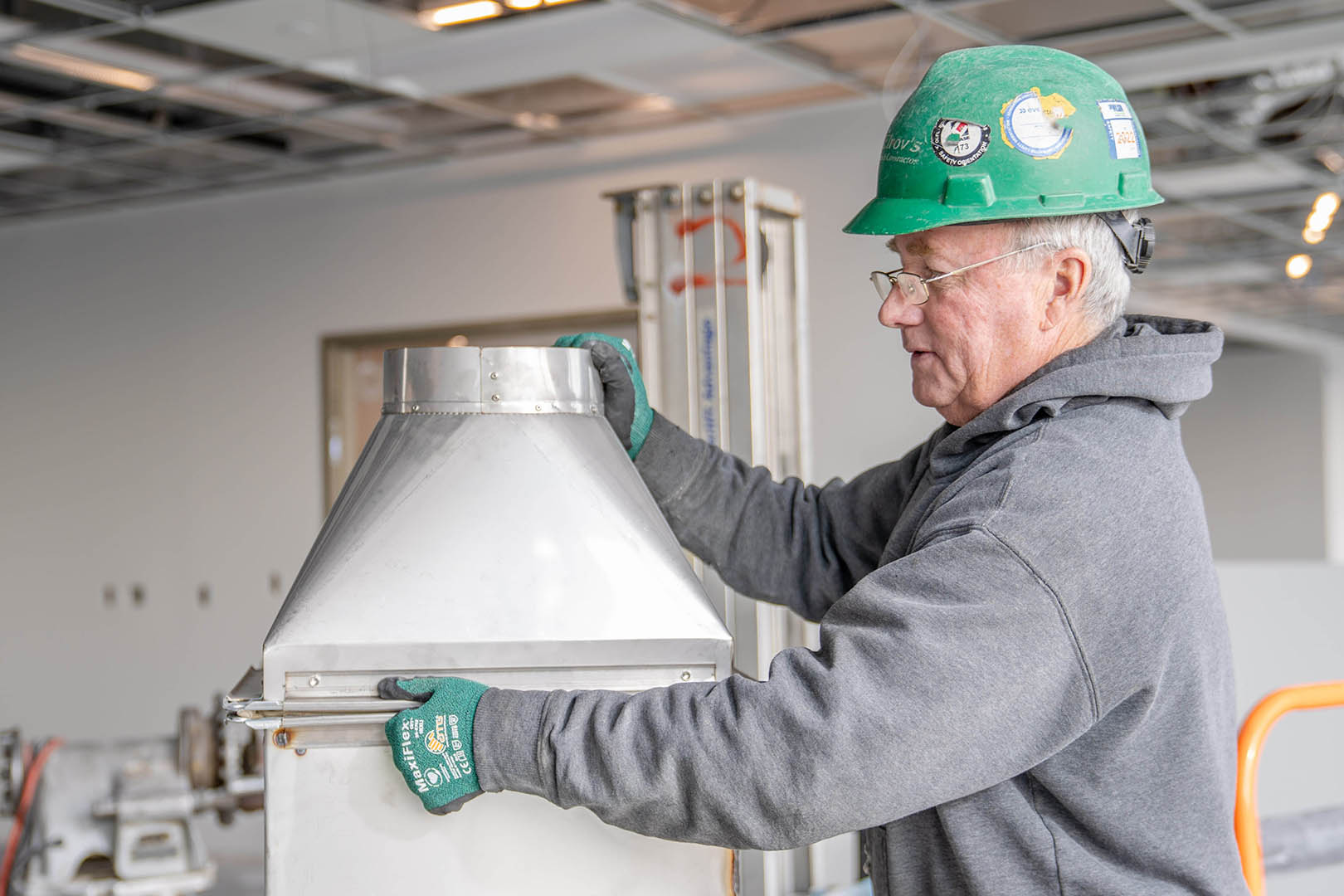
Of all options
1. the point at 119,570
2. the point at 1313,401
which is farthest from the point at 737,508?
the point at 1313,401

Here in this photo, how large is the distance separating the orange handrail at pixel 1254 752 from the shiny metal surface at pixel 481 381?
0.90m

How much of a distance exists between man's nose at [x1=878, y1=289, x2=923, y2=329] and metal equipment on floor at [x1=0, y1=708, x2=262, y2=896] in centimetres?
209

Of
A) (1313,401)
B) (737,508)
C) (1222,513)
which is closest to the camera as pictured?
(737,508)

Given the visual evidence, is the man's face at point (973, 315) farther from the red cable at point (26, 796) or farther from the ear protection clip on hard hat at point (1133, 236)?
the red cable at point (26, 796)

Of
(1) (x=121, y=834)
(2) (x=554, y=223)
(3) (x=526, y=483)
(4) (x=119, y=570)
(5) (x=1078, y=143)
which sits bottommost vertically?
(1) (x=121, y=834)

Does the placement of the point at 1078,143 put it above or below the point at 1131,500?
above

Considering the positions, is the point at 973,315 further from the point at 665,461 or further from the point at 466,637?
the point at 466,637

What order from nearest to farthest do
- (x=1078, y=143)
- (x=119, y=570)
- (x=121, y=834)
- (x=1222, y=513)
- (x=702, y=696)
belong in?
(x=702, y=696) → (x=1078, y=143) → (x=121, y=834) → (x=119, y=570) → (x=1222, y=513)

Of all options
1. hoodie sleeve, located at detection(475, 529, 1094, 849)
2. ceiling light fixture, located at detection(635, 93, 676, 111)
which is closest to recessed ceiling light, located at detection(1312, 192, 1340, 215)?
ceiling light fixture, located at detection(635, 93, 676, 111)

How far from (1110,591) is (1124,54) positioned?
335cm

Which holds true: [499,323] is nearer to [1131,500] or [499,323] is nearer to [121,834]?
[121,834]

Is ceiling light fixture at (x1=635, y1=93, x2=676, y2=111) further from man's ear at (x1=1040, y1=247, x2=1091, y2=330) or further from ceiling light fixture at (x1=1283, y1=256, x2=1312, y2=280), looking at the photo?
ceiling light fixture at (x1=1283, y1=256, x2=1312, y2=280)

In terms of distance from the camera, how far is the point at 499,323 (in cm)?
503

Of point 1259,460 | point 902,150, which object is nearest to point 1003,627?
point 902,150
